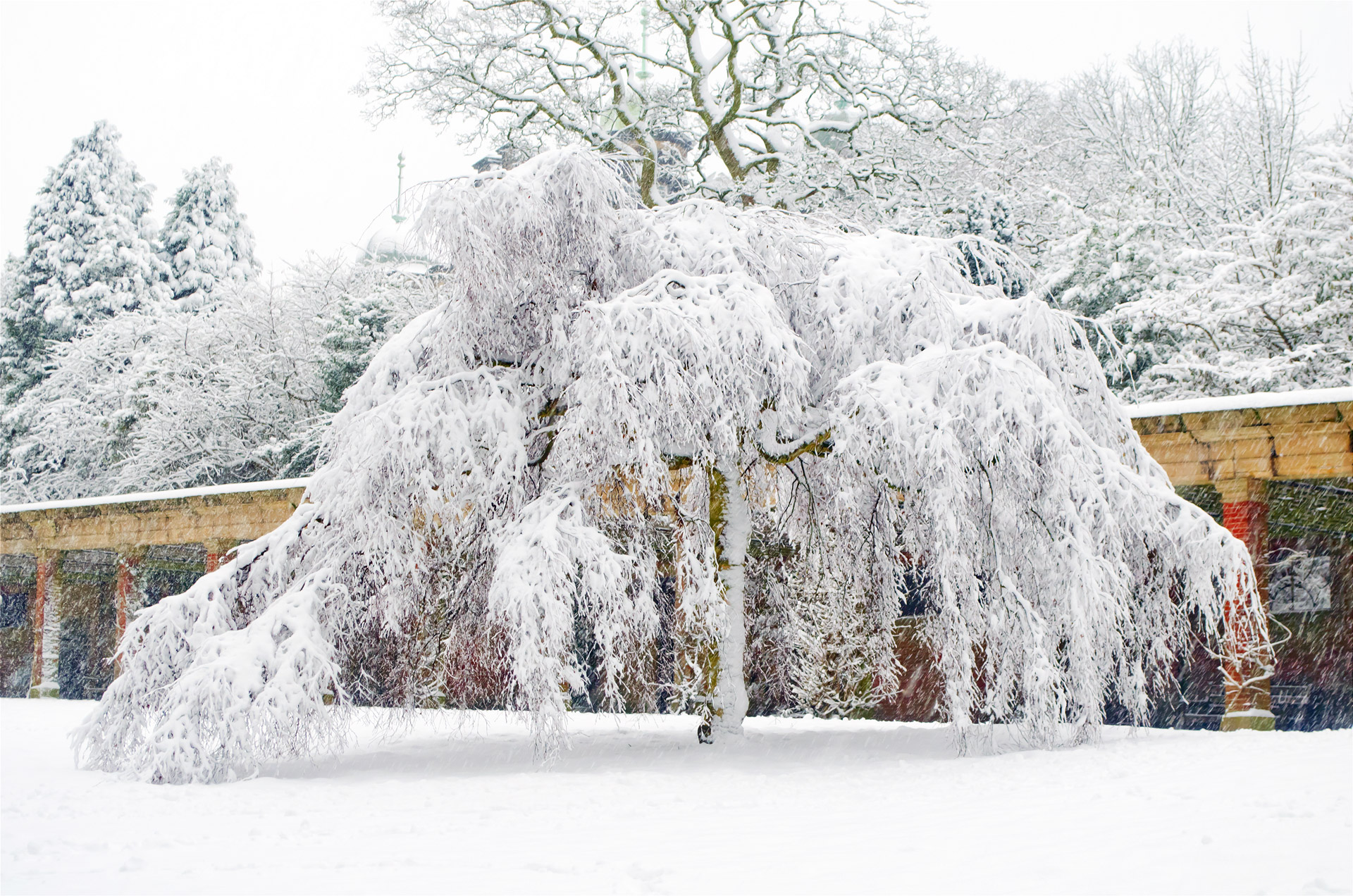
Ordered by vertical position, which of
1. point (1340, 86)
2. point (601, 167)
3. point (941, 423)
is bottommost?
point (941, 423)

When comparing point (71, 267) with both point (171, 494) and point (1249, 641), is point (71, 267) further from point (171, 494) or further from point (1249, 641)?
point (1249, 641)

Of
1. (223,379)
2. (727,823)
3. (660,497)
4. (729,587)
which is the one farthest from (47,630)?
(727,823)

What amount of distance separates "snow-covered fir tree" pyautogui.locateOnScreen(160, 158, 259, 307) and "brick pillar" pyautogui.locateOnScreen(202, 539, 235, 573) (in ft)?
52.3

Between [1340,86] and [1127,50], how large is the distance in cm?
514

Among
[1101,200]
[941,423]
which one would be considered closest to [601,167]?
[941,423]

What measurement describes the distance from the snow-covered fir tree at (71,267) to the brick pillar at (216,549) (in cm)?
1493

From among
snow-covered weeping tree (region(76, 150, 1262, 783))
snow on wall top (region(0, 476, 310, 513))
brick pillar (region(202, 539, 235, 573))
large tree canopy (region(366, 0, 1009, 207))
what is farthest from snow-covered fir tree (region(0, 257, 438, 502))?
snow-covered weeping tree (region(76, 150, 1262, 783))

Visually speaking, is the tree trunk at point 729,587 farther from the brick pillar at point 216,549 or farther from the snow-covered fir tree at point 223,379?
the snow-covered fir tree at point 223,379

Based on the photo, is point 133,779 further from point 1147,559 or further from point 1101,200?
point 1101,200

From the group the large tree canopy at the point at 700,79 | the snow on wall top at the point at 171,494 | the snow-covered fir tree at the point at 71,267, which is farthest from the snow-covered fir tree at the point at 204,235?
the snow on wall top at the point at 171,494

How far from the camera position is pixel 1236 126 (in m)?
22.8

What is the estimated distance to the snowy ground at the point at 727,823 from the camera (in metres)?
4.77

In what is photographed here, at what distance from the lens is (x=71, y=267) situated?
1151 inches

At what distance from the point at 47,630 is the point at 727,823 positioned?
50.8ft
